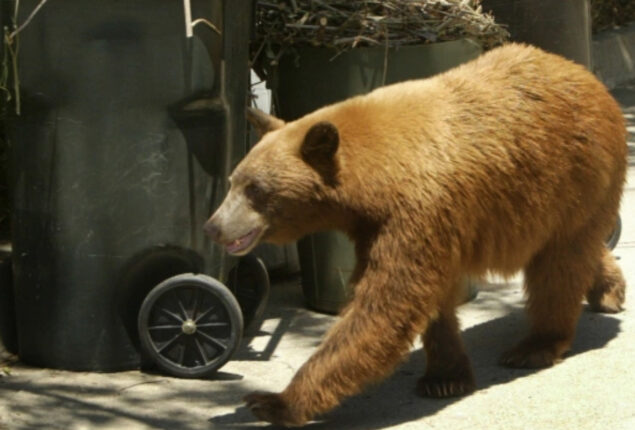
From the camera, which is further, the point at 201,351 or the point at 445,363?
the point at 201,351

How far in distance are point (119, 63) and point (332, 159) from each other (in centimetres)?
107

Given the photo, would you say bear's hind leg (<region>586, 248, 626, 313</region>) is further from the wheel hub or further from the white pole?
the white pole

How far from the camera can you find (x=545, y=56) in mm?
5879

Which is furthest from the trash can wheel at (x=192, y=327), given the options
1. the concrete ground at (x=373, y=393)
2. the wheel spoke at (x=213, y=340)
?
the concrete ground at (x=373, y=393)

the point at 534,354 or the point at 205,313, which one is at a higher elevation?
the point at 205,313

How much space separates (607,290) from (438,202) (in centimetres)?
173

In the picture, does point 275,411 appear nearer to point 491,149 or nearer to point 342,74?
point 491,149

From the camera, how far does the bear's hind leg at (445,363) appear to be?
5500mm

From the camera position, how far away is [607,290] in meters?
6.47

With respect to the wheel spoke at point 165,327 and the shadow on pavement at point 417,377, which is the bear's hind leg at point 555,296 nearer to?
the shadow on pavement at point 417,377

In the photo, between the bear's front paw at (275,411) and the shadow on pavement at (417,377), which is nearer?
the bear's front paw at (275,411)

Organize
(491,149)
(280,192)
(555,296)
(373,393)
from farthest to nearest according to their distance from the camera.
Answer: (555,296) < (373,393) < (491,149) < (280,192)

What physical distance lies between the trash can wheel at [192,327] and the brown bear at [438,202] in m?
0.52

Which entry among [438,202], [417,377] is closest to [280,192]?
[438,202]
